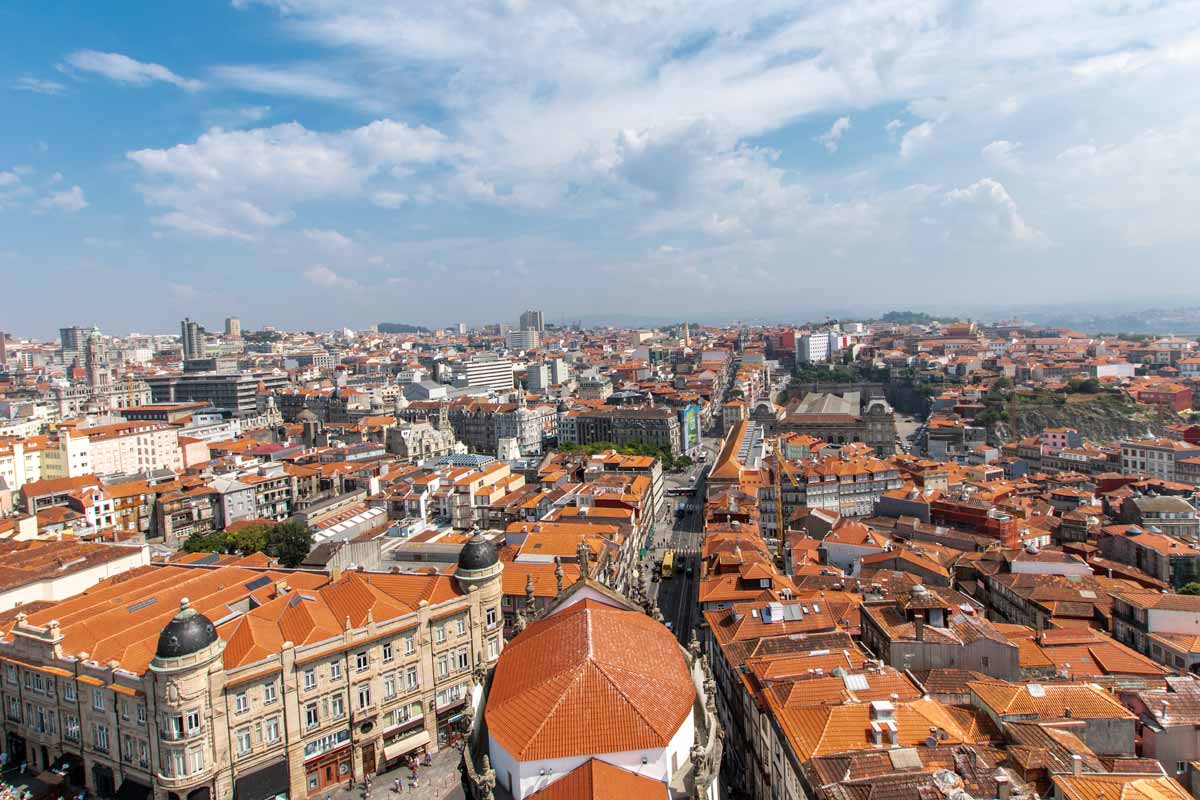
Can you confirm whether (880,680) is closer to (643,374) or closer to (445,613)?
(445,613)

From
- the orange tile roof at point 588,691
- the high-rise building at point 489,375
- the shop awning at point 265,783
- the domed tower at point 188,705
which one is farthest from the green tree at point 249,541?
the high-rise building at point 489,375

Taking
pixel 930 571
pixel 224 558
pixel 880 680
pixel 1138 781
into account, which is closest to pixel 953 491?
pixel 930 571

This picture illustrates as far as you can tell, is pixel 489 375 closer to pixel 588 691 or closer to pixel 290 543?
pixel 290 543

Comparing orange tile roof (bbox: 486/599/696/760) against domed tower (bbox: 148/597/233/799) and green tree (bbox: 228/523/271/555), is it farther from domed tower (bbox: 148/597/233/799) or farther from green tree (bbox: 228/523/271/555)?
green tree (bbox: 228/523/271/555)

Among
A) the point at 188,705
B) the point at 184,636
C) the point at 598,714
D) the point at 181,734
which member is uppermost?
the point at 598,714

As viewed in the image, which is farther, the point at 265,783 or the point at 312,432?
the point at 312,432

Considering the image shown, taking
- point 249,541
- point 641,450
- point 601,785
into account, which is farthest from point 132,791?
point 641,450

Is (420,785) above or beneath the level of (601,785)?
beneath
